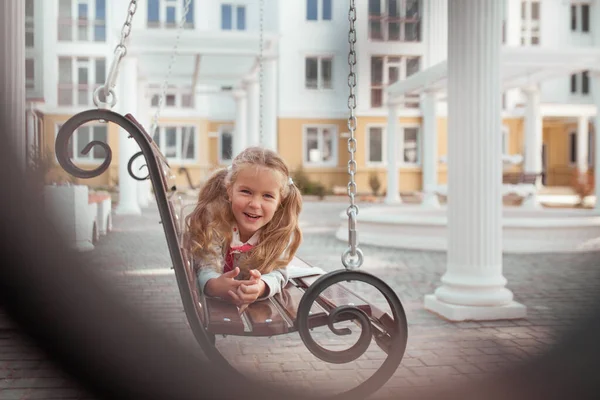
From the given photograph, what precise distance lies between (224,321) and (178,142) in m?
25.2

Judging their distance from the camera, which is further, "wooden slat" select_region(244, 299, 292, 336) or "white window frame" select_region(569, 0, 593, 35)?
"white window frame" select_region(569, 0, 593, 35)

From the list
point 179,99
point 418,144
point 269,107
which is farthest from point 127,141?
point 418,144

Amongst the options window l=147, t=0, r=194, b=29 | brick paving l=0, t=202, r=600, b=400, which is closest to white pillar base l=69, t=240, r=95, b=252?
brick paving l=0, t=202, r=600, b=400

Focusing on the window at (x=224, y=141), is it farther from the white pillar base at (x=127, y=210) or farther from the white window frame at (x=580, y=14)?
the white window frame at (x=580, y=14)

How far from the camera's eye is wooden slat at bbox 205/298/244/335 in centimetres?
255

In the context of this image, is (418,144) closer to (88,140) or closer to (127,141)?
(88,140)

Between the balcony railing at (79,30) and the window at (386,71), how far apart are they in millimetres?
10227

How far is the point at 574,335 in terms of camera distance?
440cm

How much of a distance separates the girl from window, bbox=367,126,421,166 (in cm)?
2290

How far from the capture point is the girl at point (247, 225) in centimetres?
298

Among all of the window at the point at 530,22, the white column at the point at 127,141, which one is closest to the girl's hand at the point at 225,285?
the white column at the point at 127,141

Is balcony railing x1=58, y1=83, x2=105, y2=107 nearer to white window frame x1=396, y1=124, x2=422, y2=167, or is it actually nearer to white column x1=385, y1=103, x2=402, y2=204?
white window frame x1=396, y1=124, x2=422, y2=167

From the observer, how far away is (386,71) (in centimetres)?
2573

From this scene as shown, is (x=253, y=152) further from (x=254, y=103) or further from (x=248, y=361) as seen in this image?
(x=254, y=103)
